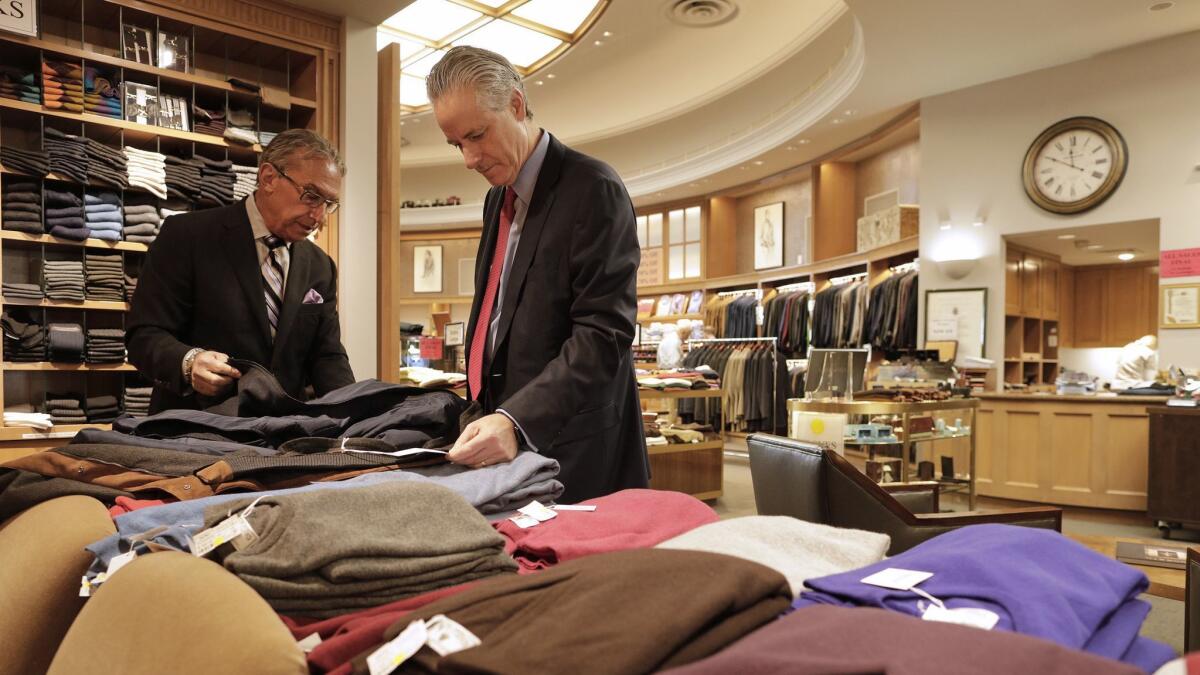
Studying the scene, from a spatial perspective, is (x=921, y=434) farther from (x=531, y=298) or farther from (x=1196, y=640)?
(x=531, y=298)

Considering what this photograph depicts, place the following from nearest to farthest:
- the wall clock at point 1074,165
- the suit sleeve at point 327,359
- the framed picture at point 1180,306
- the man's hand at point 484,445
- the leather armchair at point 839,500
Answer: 1. the man's hand at point 484,445
2. the suit sleeve at point 327,359
3. the leather armchair at point 839,500
4. the framed picture at point 1180,306
5. the wall clock at point 1074,165

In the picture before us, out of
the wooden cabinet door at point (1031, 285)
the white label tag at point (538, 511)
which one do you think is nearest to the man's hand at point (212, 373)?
the white label tag at point (538, 511)

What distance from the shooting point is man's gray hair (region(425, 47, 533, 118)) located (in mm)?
1516

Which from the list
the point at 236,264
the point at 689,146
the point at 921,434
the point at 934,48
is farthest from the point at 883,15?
the point at 689,146

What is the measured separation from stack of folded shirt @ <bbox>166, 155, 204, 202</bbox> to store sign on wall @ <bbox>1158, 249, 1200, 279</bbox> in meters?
7.26

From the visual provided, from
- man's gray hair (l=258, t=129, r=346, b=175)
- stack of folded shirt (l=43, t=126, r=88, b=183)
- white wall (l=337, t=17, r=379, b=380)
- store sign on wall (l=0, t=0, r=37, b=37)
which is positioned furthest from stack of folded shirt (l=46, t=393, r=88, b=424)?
man's gray hair (l=258, t=129, r=346, b=175)

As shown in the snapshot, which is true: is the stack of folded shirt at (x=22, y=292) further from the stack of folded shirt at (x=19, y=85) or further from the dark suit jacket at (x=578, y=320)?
the dark suit jacket at (x=578, y=320)

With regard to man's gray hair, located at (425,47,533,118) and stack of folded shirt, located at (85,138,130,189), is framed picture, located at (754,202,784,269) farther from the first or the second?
man's gray hair, located at (425,47,533,118)

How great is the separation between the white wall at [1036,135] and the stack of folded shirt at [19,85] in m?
7.46

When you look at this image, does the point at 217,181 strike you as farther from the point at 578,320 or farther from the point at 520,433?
the point at 520,433

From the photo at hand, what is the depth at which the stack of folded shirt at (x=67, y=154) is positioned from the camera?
370cm

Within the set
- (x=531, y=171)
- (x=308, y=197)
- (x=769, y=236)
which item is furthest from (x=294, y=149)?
(x=769, y=236)

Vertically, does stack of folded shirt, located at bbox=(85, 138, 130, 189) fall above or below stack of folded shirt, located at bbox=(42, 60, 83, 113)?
below

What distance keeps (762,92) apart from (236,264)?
9942 millimetres
